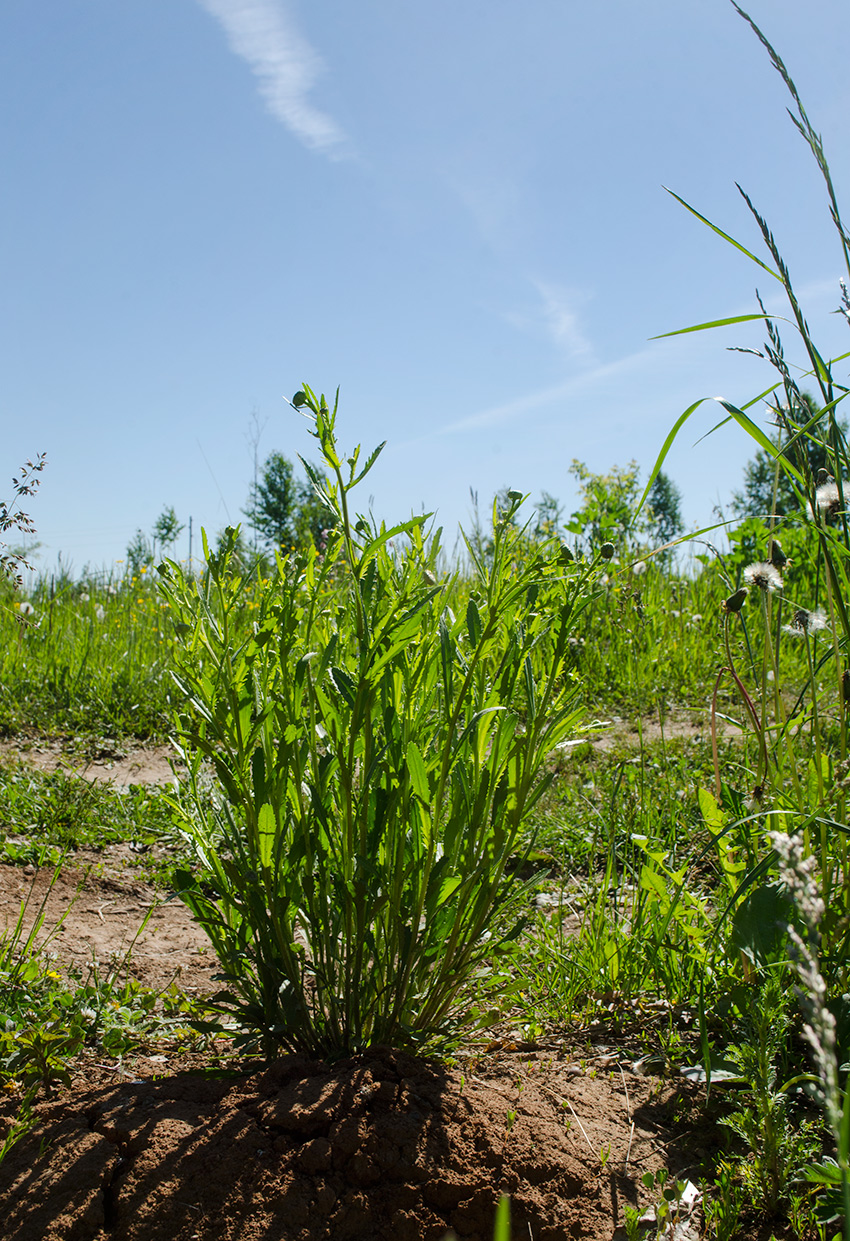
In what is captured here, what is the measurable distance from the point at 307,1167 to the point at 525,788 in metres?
0.68

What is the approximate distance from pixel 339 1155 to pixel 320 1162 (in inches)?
1.3

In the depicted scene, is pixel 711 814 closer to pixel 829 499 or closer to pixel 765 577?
pixel 765 577

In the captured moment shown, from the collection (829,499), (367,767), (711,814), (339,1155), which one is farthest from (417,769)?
(829,499)

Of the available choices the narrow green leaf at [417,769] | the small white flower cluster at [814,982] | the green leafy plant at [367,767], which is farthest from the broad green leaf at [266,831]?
the small white flower cluster at [814,982]

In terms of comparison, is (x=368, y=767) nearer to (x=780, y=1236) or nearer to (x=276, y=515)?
(x=780, y=1236)

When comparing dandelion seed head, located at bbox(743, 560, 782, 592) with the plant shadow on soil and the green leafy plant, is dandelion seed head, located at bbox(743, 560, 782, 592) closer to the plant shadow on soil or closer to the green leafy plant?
the green leafy plant

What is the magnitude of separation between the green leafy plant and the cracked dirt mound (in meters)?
0.14

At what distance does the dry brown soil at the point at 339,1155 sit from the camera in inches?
48.1

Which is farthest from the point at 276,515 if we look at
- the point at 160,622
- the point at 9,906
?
the point at 9,906

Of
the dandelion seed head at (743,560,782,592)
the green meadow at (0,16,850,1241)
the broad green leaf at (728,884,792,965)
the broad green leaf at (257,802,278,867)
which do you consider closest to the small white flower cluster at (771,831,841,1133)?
the green meadow at (0,16,850,1241)

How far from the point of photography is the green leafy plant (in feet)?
4.65

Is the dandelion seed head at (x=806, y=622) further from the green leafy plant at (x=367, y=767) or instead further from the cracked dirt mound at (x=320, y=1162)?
the cracked dirt mound at (x=320, y=1162)

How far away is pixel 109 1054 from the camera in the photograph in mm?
1866

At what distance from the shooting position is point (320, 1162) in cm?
126
